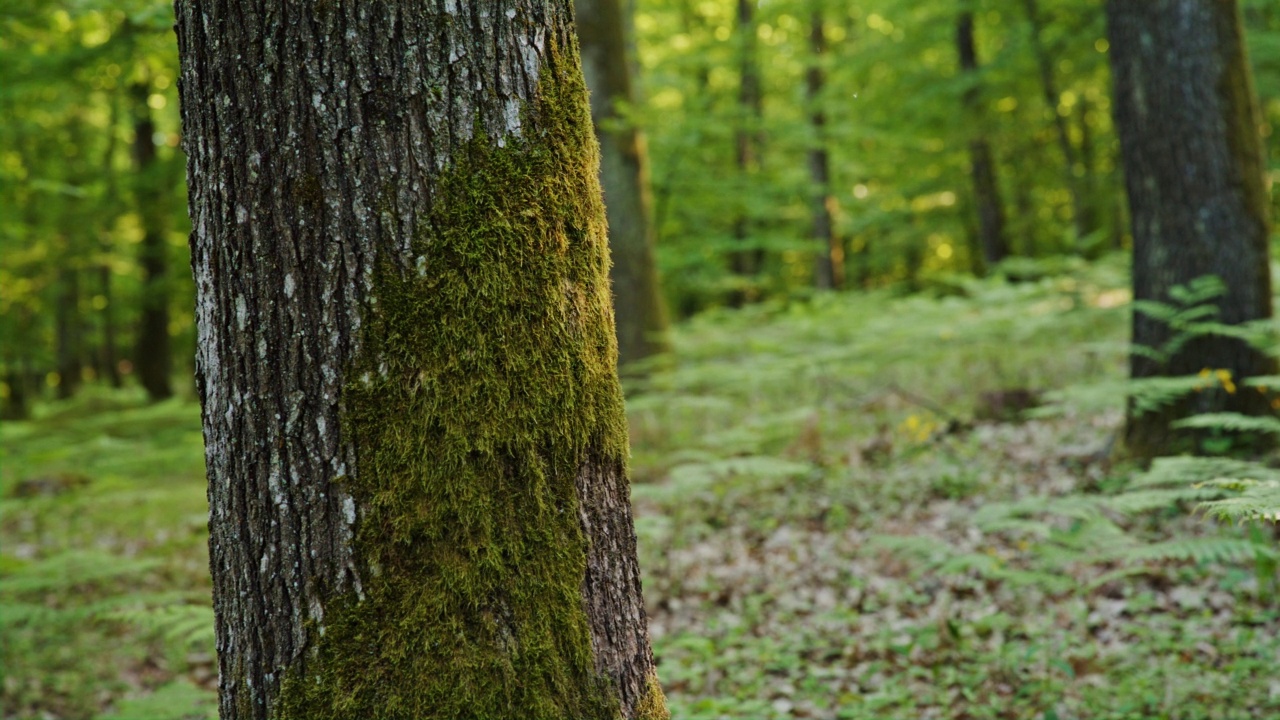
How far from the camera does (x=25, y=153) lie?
1192 centimetres

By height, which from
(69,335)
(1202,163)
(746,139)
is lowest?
(1202,163)

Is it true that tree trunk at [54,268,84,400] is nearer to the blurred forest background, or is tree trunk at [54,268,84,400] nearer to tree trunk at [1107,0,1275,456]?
the blurred forest background

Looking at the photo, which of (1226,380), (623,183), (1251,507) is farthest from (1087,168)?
(1251,507)

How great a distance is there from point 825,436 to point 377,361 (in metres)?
6.64

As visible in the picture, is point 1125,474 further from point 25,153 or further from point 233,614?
point 25,153

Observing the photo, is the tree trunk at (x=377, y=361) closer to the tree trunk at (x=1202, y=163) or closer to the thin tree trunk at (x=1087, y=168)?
the tree trunk at (x=1202, y=163)

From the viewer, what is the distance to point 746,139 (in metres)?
16.7

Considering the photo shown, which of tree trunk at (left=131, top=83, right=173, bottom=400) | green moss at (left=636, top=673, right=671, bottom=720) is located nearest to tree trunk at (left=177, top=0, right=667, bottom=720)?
green moss at (left=636, top=673, right=671, bottom=720)

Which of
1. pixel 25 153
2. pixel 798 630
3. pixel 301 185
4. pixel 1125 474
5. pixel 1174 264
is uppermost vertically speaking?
pixel 25 153

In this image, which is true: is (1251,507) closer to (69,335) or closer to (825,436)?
(825,436)

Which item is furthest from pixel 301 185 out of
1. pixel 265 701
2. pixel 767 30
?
pixel 767 30

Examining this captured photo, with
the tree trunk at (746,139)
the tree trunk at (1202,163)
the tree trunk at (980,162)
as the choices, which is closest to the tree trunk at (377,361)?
the tree trunk at (1202,163)

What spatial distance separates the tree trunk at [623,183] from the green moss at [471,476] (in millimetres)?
6384

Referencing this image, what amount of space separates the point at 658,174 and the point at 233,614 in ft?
35.5
